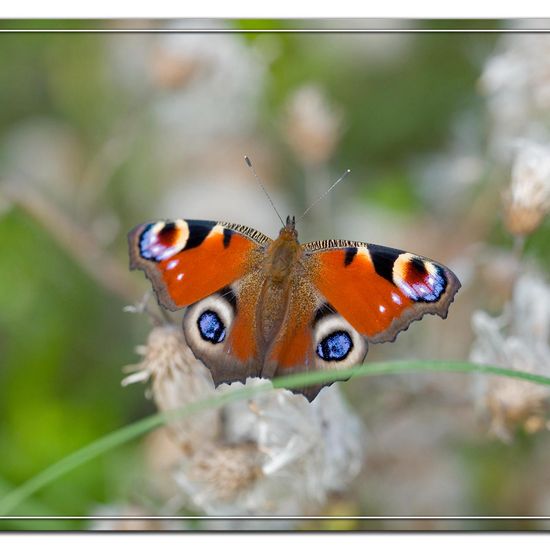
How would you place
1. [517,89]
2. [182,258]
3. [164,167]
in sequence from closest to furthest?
[182,258] < [517,89] < [164,167]

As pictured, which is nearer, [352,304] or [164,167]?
[352,304]

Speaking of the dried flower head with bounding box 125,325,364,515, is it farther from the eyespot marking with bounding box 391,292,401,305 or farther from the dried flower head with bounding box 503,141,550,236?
the dried flower head with bounding box 503,141,550,236

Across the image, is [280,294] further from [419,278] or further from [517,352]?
[517,352]

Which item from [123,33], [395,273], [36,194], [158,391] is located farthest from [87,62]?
[395,273]

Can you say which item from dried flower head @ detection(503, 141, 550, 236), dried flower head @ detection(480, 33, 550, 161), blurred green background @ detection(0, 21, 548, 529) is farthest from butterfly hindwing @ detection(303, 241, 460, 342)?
dried flower head @ detection(480, 33, 550, 161)

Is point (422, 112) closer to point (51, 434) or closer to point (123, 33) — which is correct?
point (123, 33)

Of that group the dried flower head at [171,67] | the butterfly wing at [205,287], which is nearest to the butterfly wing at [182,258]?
the butterfly wing at [205,287]

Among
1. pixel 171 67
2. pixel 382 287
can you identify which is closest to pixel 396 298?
pixel 382 287
